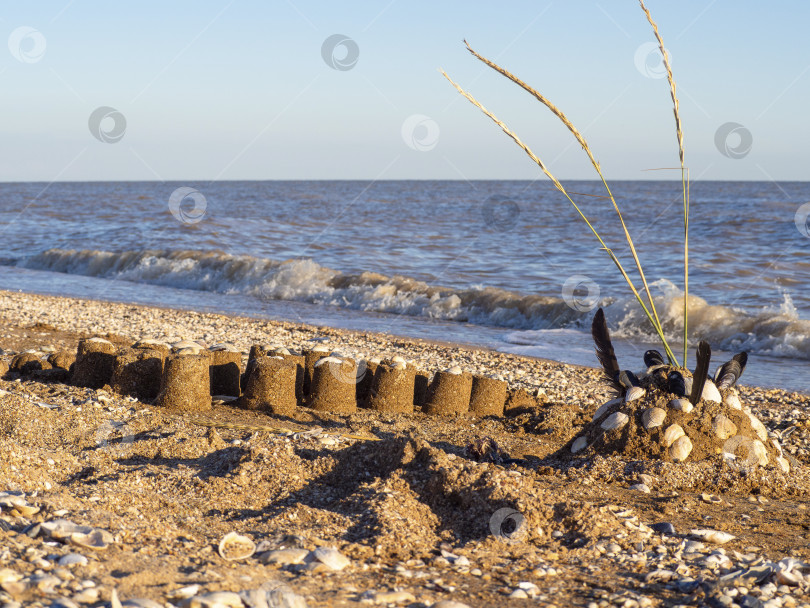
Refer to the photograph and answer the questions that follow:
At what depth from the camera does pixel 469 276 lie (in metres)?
17.0

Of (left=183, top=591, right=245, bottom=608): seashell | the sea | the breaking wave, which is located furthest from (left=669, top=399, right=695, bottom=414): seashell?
the breaking wave

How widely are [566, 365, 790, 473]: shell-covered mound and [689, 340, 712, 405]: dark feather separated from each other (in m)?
0.05

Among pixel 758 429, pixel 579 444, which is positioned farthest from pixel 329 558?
pixel 758 429

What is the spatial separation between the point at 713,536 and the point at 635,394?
1.31 meters

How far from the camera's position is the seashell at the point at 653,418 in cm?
453

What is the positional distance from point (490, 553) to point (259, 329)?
7.98 metres

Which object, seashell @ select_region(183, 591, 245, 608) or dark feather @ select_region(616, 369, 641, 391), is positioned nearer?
seashell @ select_region(183, 591, 245, 608)

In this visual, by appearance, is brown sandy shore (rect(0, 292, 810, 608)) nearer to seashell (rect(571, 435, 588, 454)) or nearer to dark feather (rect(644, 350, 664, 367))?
seashell (rect(571, 435, 588, 454))

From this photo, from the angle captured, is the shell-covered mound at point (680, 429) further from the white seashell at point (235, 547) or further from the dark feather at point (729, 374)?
the white seashell at point (235, 547)

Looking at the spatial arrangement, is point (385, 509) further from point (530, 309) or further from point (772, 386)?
point (530, 309)

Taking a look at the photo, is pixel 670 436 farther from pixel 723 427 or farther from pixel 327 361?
pixel 327 361

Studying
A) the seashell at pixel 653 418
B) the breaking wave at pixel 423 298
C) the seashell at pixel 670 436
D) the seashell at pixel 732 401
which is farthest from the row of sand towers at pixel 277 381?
the breaking wave at pixel 423 298

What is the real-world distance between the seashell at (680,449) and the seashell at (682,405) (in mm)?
165

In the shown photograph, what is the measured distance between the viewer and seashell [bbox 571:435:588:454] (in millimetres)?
4742
